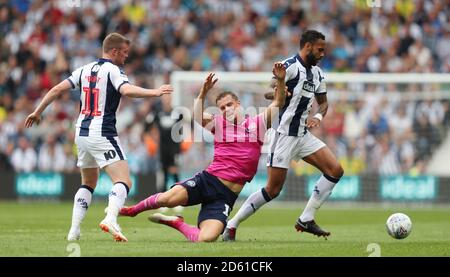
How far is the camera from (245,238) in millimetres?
12766

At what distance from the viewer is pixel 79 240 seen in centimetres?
1170

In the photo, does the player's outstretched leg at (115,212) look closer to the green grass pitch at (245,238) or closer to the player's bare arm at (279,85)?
the green grass pitch at (245,238)

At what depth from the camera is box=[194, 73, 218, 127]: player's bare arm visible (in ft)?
37.1

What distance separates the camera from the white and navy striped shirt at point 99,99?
1150cm

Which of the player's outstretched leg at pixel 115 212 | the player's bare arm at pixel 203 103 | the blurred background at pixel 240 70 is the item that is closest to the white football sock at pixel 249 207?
the player's bare arm at pixel 203 103

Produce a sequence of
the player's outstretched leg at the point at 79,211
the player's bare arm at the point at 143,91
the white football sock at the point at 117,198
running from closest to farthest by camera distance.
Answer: the player's bare arm at the point at 143,91 < the white football sock at the point at 117,198 < the player's outstretched leg at the point at 79,211

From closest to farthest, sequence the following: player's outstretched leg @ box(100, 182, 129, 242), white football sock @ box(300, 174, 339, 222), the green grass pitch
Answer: the green grass pitch < player's outstretched leg @ box(100, 182, 129, 242) < white football sock @ box(300, 174, 339, 222)

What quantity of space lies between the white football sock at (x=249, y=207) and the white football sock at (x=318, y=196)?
1.75ft

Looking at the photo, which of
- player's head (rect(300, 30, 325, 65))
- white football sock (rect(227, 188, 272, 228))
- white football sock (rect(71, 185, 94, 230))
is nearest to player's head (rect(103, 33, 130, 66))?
white football sock (rect(71, 185, 94, 230))

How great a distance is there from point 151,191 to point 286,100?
40.5 ft

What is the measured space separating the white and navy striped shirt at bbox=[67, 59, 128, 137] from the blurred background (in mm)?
10206

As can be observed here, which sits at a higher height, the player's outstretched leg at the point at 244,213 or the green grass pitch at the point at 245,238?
the player's outstretched leg at the point at 244,213

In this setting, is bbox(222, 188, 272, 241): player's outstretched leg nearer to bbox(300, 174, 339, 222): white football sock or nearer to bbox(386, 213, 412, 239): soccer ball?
bbox(300, 174, 339, 222): white football sock

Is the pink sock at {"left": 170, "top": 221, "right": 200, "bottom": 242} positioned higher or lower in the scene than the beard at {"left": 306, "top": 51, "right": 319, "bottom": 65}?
lower
